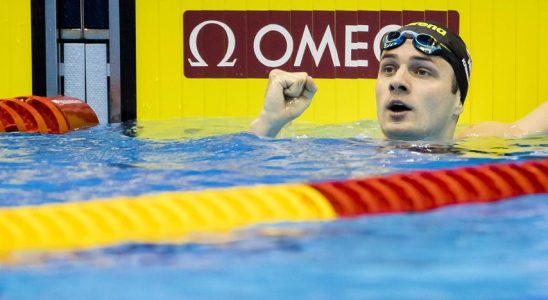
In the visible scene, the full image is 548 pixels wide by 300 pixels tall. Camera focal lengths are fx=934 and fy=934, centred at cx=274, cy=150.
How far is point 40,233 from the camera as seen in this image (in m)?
2.37

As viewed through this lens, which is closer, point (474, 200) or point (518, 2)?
point (474, 200)

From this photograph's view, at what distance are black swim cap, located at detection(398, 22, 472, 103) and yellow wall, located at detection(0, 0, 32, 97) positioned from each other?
9.32ft

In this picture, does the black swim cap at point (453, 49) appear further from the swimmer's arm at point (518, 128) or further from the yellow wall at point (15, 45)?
the yellow wall at point (15, 45)

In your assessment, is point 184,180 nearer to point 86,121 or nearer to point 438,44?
point 438,44

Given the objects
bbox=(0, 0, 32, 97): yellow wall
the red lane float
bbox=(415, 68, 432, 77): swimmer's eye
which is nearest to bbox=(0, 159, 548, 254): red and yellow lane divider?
the red lane float

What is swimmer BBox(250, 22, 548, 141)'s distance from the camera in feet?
13.8

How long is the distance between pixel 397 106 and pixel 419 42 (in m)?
0.31

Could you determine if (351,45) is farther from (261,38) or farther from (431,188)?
(431,188)

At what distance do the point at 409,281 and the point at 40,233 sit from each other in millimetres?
989

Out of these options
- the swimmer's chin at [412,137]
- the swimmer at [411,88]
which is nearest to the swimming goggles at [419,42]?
the swimmer at [411,88]

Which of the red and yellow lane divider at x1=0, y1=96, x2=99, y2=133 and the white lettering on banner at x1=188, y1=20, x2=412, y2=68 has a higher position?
the white lettering on banner at x1=188, y1=20, x2=412, y2=68

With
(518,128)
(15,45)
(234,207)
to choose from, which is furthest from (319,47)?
(234,207)

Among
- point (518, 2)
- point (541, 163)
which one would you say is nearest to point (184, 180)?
point (541, 163)

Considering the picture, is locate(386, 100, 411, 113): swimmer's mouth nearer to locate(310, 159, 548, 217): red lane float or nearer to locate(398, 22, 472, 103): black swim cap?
locate(398, 22, 472, 103): black swim cap
